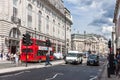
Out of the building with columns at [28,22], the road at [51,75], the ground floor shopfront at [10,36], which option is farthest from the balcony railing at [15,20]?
the road at [51,75]

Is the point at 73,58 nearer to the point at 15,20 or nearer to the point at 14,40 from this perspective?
the point at 14,40

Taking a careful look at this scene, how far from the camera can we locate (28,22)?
8431 cm

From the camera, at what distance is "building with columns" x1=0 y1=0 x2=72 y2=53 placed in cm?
6738

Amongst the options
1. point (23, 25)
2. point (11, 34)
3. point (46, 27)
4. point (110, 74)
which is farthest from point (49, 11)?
point (110, 74)

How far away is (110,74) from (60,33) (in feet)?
338

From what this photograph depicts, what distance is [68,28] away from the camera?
151125mm

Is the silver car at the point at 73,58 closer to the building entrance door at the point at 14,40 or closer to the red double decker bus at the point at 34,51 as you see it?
the red double decker bus at the point at 34,51

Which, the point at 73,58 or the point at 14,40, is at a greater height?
the point at 14,40

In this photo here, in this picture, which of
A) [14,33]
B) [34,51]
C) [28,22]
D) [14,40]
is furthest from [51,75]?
[28,22]

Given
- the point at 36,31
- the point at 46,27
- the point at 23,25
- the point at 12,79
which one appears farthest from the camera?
the point at 46,27

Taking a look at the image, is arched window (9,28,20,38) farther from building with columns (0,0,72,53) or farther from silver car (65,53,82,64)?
silver car (65,53,82,64)

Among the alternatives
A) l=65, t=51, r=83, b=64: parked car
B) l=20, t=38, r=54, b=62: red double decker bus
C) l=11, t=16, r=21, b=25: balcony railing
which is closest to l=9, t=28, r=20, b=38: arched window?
l=11, t=16, r=21, b=25: balcony railing

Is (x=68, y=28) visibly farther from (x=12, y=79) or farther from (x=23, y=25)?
(x=12, y=79)

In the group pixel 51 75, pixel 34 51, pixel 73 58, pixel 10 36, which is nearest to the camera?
pixel 51 75
